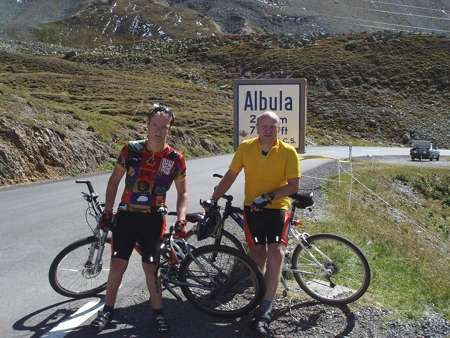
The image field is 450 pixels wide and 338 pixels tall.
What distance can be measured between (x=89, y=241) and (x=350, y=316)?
2.76 m

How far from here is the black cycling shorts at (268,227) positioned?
5340 millimetres

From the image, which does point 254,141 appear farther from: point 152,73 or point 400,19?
point 400,19

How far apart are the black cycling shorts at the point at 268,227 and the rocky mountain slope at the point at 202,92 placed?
48.2 feet

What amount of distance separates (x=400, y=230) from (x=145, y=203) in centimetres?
1078

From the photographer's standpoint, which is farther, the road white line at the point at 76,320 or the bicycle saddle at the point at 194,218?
the bicycle saddle at the point at 194,218

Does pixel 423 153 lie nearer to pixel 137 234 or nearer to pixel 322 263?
pixel 322 263

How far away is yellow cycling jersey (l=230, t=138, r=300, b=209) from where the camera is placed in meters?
5.37

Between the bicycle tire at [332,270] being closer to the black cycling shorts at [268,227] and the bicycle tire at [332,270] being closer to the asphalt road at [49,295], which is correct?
the black cycling shorts at [268,227]

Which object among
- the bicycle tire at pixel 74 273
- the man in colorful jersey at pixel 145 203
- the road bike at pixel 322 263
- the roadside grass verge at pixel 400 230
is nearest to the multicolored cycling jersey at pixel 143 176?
the man in colorful jersey at pixel 145 203

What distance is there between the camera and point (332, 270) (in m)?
5.89

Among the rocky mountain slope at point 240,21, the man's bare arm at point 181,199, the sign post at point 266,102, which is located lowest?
the man's bare arm at point 181,199

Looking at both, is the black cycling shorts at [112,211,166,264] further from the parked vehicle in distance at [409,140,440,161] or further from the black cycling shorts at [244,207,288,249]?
the parked vehicle in distance at [409,140,440,161]

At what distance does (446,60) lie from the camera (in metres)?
86.1

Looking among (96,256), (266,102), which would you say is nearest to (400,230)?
(266,102)
